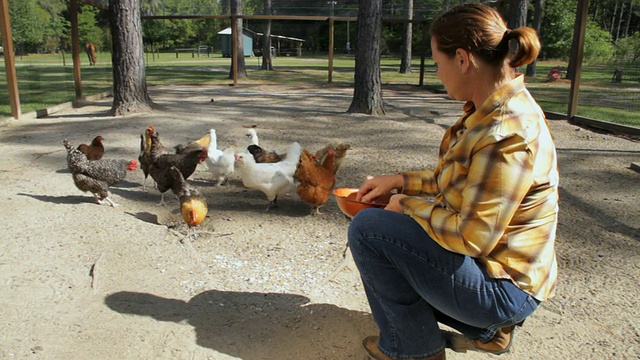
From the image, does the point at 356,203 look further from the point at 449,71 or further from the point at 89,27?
the point at 89,27

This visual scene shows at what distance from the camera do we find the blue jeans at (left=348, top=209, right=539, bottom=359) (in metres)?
1.75

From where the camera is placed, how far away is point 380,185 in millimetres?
2184

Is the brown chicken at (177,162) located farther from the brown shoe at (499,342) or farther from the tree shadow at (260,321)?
the brown shoe at (499,342)

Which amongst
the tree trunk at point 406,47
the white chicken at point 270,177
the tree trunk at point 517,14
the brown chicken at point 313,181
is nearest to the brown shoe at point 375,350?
the brown chicken at point 313,181

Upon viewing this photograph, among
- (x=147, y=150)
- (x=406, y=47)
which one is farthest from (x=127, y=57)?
(x=406, y=47)

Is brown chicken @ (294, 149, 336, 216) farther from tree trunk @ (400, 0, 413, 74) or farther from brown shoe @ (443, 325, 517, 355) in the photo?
tree trunk @ (400, 0, 413, 74)

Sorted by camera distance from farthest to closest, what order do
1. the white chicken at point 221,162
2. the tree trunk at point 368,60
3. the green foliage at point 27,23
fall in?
the green foliage at point 27,23 < the tree trunk at point 368,60 < the white chicken at point 221,162

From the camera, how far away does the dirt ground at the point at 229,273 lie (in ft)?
8.30

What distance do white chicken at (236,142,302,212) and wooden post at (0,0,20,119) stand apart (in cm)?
636

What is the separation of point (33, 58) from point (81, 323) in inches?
452

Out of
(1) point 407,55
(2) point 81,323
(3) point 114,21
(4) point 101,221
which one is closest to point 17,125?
(3) point 114,21

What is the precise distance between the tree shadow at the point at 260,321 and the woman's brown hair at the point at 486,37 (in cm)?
150

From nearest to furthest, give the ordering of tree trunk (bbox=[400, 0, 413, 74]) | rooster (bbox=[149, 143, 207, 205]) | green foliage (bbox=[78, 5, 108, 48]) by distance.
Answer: rooster (bbox=[149, 143, 207, 205]), green foliage (bbox=[78, 5, 108, 48]), tree trunk (bbox=[400, 0, 413, 74])

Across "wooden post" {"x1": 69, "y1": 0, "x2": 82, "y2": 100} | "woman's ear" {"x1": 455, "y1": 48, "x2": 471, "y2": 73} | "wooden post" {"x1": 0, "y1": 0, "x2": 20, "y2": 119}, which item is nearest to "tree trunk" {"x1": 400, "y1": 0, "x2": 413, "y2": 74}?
"wooden post" {"x1": 69, "y1": 0, "x2": 82, "y2": 100}
